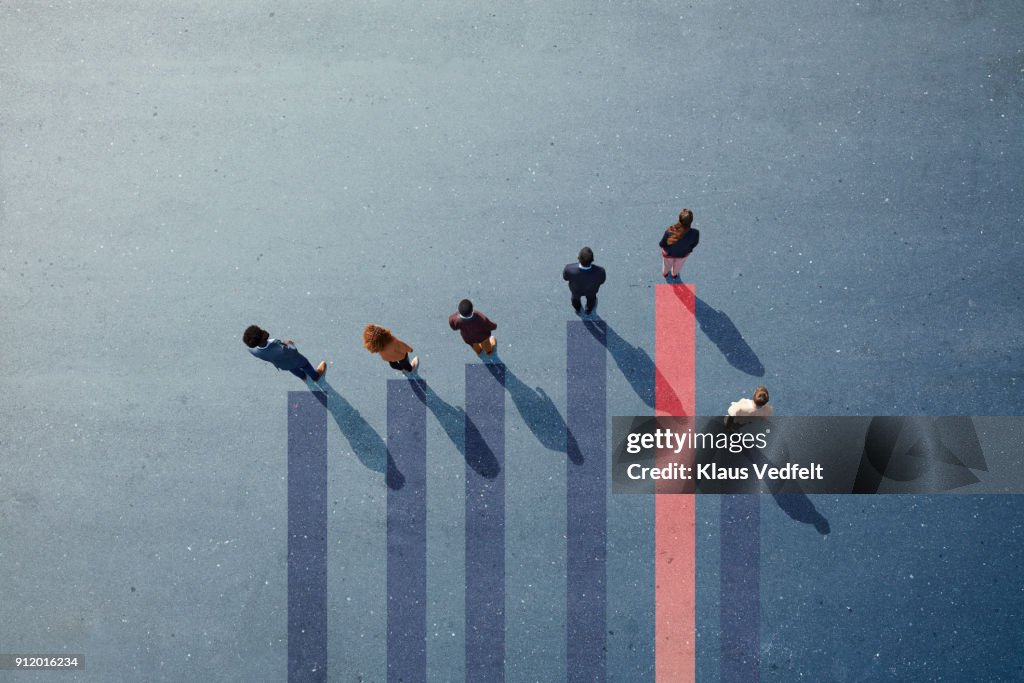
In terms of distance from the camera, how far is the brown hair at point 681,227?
5.18 m

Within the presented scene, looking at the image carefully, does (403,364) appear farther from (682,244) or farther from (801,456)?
(801,456)

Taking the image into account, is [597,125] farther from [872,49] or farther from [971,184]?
[971,184]

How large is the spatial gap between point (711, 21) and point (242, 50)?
15.6 feet

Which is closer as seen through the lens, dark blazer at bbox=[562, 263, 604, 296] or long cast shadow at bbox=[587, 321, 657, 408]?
dark blazer at bbox=[562, 263, 604, 296]

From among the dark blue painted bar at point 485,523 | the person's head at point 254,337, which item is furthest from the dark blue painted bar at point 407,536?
the person's head at point 254,337

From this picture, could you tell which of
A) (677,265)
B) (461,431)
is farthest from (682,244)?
(461,431)

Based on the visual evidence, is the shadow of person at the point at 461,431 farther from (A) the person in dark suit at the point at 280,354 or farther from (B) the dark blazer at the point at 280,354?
(B) the dark blazer at the point at 280,354

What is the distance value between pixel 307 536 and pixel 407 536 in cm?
95

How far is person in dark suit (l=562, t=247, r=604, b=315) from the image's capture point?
5.15m

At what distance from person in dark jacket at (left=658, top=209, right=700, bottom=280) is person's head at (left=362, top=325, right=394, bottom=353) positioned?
8.50ft

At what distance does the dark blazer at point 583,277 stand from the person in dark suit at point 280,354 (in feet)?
8.23

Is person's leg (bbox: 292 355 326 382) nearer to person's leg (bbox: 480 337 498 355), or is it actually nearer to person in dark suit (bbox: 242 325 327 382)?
person in dark suit (bbox: 242 325 327 382)

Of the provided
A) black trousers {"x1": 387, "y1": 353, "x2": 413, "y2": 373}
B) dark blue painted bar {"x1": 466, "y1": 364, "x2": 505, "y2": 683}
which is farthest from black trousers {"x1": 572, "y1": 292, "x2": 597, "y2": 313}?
black trousers {"x1": 387, "y1": 353, "x2": 413, "y2": 373}

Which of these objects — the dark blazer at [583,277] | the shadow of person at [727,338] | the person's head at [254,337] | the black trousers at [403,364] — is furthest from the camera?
the shadow of person at [727,338]
